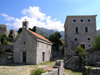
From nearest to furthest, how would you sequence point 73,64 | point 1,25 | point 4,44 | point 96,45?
point 73,64 < point 96,45 < point 4,44 < point 1,25

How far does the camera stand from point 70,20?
27.2 meters

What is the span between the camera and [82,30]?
88.4ft

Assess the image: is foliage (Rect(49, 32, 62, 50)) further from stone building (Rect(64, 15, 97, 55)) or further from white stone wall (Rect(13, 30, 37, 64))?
white stone wall (Rect(13, 30, 37, 64))

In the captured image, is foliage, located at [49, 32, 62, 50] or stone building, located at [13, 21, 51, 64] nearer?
stone building, located at [13, 21, 51, 64]

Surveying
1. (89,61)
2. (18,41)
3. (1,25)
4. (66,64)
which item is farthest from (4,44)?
(89,61)

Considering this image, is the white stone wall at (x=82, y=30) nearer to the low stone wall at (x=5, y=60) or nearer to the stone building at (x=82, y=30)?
the stone building at (x=82, y=30)

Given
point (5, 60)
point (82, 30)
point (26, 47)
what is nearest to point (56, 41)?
point (82, 30)

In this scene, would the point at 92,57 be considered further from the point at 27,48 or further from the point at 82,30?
the point at 27,48

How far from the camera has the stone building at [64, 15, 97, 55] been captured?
26609 millimetres

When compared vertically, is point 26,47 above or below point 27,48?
above

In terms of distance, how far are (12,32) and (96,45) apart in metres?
Result: 29.0

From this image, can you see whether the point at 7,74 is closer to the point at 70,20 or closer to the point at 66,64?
the point at 66,64

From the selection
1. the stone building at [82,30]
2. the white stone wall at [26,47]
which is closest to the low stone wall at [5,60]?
the white stone wall at [26,47]

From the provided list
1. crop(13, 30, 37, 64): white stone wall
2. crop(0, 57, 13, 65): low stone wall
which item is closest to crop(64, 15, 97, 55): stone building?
crop(13, 30, 37, 64): white stone wall
